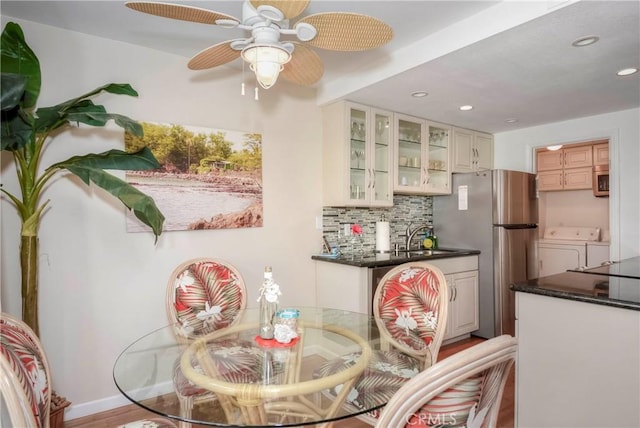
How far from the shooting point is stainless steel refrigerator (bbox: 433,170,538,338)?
12.3 feet

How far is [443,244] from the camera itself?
423cm

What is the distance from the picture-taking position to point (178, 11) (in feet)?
4.83

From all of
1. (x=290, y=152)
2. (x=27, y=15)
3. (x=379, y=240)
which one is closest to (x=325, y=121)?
(x=290, y=152)

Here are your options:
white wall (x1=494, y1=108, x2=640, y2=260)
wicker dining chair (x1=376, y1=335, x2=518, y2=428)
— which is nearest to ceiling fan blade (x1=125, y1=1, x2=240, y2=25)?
wicker dining chair (x1=376, y1=335, x2=518, y2=428)

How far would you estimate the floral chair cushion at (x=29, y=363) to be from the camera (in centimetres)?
106

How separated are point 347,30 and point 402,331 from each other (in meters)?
1.45

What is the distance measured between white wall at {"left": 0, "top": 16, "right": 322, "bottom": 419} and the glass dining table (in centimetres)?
85

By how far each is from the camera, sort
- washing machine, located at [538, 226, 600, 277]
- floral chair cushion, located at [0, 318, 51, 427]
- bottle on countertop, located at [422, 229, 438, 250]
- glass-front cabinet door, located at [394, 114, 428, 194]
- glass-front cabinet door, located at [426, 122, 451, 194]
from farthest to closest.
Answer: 1. washing machine, located at [538, 226, 600, 277]
2. bottle on countertop, located at [422, 229, 438, 250]
3. glass-front cabinet door, located at [426, 122, 451, 194]
4. glass-front cabinet door, located at [394, 114, 428, 194]
5. floral chair cushion, located at [0, 318, 51, 427]

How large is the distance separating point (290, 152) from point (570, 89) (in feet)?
7.69

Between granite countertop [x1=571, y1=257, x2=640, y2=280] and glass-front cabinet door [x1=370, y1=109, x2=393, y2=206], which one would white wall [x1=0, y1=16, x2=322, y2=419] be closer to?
glass-front cabinet door [x1=370, y1=109, x2=393, y2=206]

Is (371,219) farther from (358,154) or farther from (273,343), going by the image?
(273,343)

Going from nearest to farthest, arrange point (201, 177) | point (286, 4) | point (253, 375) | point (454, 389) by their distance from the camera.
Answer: point (454, 389), point (253, 375), point (286, 4), point (201, 177)

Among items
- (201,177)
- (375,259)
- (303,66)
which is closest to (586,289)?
(375,259)

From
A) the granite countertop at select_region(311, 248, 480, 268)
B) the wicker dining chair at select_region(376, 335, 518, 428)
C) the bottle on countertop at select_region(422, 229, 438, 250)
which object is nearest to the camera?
the wicker dining chair at select_region(376, 335, 518, 428)
